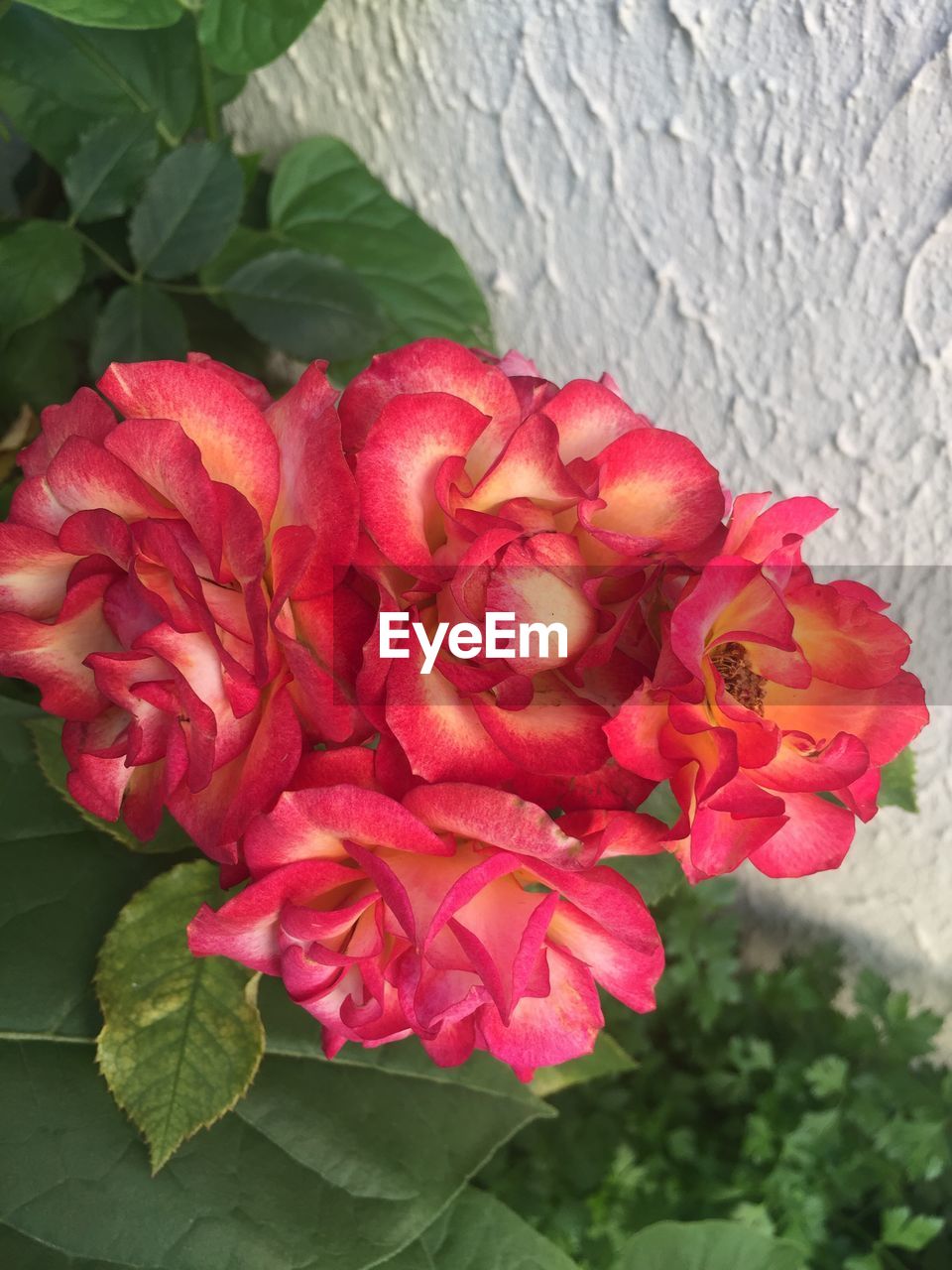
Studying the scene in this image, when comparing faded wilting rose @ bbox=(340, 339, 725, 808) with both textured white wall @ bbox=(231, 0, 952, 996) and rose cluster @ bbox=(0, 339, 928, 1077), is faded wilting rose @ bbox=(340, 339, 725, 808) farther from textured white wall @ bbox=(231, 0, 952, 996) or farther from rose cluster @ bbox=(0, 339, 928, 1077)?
textured white wall @ bbox=(231, 0, 952, 996)

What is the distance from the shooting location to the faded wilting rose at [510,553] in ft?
0.95

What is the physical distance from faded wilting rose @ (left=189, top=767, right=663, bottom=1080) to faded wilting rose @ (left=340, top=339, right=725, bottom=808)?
0.02 meters

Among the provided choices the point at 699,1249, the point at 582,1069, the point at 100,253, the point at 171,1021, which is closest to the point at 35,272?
the point at 100,253

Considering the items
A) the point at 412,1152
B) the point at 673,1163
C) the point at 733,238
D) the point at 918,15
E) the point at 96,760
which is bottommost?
the point at 673,1163

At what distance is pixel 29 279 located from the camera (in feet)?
1.97

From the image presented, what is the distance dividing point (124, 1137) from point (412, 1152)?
129 mm

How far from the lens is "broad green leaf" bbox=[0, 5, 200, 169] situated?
63 centimetres

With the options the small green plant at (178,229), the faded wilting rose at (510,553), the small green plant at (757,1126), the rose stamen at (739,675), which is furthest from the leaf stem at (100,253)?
the small green plant at (757,1126)

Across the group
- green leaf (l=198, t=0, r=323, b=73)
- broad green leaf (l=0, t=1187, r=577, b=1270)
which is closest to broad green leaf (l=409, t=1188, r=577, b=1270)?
broad green leaf (l=0, t=1187, r=577, b=1270)

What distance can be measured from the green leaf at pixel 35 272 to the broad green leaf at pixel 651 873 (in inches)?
18.2

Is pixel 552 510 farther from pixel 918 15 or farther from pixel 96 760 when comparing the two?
pixel 918 15

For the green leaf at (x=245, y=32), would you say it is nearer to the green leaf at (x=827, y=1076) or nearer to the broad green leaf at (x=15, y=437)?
the broad green leaf at (x=15, y=437)

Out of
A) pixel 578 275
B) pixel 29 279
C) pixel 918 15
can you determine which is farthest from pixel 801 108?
pixel 29 279

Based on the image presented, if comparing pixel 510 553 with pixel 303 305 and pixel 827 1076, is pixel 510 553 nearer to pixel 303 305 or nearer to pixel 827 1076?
pixel 303 305
